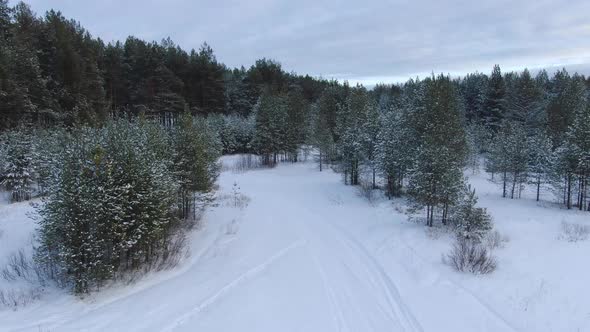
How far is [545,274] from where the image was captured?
10.7 meters

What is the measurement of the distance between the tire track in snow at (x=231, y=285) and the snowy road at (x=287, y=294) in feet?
0.11

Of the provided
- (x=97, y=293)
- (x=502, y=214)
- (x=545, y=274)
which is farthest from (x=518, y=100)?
(x=97, y=293)

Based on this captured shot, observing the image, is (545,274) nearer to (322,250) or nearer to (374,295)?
(374,295)

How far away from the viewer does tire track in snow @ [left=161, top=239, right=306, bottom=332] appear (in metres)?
8.84

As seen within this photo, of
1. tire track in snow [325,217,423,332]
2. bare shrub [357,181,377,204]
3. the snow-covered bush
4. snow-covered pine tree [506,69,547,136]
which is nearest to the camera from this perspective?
tire track in snow [325,217,423,332]

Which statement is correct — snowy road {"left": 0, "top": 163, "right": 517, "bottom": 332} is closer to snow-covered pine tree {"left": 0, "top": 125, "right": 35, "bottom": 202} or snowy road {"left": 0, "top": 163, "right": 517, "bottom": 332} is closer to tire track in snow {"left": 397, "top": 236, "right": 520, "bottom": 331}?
tire track in snow {"left": 397, "top": 236, "right": 520, "bottom": 331}

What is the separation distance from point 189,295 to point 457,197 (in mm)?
12538

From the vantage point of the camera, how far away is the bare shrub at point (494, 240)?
44.8 feet

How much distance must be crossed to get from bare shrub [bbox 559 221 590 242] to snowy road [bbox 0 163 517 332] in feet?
22.3

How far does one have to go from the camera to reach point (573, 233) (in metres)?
15.7

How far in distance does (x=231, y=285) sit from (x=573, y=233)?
48.9 feet

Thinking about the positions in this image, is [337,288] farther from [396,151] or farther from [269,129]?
[269,129]

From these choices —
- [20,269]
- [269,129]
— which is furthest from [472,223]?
[269,129]

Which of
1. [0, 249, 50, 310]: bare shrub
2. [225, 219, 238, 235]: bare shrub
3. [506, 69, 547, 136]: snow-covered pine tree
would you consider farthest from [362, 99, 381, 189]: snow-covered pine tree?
[506, 69, 547, 136]: snow-covered pine tree
